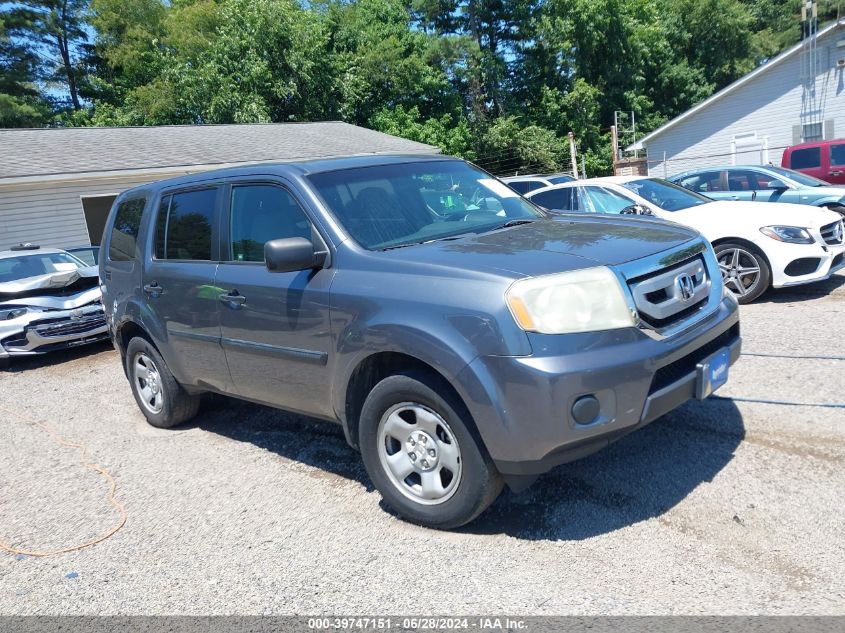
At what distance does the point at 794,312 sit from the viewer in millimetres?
7414

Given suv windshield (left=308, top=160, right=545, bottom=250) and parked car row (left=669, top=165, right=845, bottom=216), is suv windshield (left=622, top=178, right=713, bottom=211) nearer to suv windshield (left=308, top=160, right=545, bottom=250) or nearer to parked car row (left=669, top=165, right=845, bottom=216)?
parked car row (left=669, top=165, right=845, bottom=216)

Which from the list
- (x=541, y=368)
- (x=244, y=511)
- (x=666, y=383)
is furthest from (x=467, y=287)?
(x=244, y=511)

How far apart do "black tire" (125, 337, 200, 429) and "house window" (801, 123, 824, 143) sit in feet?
85.3

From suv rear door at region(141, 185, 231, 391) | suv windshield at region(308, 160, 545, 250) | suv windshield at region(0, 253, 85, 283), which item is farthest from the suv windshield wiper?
suv windshield at region(0, 253, 85, 283)

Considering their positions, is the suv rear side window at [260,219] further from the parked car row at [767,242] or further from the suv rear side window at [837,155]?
the suv rear side window at [837,155]

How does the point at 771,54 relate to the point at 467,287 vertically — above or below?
above

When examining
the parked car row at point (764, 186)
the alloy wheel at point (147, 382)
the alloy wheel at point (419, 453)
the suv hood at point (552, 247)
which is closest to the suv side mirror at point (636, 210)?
the parked car row at point (764, 186)

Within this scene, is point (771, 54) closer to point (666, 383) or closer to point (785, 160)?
point (785, 160)

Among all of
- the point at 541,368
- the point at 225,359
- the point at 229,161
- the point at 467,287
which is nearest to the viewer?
the point at 541,368

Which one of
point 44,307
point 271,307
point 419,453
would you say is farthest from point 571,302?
point 44,307

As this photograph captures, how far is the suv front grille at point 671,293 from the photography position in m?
3.46

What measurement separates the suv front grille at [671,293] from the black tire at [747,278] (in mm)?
4304

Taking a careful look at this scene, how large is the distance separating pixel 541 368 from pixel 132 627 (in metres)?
2.11

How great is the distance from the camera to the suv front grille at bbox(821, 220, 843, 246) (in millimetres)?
7859
